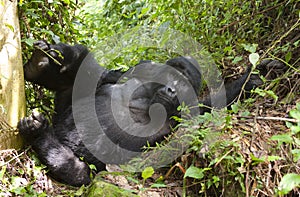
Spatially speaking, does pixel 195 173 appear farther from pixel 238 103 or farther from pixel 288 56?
pixel 288 56

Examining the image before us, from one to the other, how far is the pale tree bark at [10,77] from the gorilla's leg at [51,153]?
72 millimetres

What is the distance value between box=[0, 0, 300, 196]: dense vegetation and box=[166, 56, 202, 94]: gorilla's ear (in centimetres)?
32

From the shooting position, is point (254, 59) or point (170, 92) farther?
point (170, 92)

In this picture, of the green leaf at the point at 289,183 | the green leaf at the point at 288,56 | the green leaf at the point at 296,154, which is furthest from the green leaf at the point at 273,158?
the green leaf at the point at 288,56

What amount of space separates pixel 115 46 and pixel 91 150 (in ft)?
6.41

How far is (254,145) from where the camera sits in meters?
1.71

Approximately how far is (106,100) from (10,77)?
0.86 metres

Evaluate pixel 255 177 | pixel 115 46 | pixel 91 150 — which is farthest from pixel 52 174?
pixel 115 46

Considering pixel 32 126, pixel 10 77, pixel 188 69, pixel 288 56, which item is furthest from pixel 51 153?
pixel 288 56

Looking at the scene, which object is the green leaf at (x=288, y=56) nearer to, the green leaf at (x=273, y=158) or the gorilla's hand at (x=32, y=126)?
the green leaf at (x=273, y=158)

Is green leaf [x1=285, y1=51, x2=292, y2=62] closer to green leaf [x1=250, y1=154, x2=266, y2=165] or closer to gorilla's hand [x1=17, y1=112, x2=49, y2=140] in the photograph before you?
green leaf [x1=250, y1=154, x2=266, y2=165]

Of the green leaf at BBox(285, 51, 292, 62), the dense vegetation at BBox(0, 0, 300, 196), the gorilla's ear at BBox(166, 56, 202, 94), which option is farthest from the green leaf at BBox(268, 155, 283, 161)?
the gorilla's ear at BBox(166, 56, 202, 94)

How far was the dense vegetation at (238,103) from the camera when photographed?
5.16 feet

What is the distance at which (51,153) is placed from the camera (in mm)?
2137
